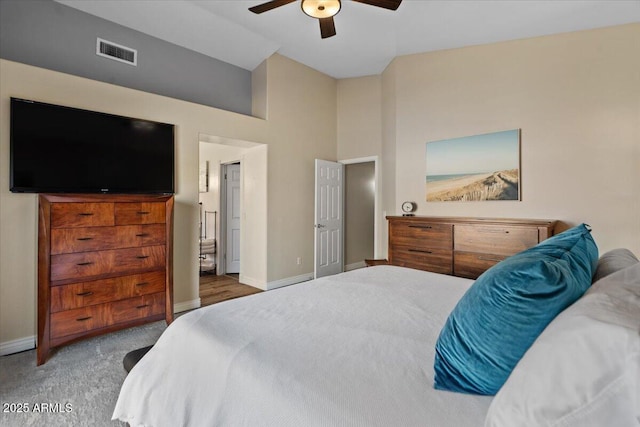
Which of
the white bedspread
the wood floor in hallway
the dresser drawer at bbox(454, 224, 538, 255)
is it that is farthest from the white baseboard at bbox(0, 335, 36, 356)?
the dresser drawer at bbox(454, 224, 538, 255)

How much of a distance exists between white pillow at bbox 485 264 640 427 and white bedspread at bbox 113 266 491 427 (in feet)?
0.51

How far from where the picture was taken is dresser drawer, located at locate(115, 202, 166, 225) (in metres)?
2.75

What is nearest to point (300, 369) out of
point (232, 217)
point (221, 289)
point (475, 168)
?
point (475, 168)

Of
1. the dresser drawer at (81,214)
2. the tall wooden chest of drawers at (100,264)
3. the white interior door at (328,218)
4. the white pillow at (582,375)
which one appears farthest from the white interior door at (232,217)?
the white pillow at (582,375)

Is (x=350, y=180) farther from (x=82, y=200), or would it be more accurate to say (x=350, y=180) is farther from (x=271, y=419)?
(x=271, y=419)

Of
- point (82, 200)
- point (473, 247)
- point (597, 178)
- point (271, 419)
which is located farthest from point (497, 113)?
point (82, 200)

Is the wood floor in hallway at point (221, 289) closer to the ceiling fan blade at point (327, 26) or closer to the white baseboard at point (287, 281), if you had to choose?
the white baseboard at point (287, 281)

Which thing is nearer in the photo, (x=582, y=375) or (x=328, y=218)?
(x=582, y=375)

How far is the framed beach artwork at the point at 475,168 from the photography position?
3.45m

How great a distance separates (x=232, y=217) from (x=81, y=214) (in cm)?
305

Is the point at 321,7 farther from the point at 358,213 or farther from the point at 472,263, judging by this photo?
the point at 358,213

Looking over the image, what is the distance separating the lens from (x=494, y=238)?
319 cm

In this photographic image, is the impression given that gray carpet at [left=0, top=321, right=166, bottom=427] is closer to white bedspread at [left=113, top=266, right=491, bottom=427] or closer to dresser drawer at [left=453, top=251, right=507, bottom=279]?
white bedspread at [left=113, top=266, right=491, bottom=427]

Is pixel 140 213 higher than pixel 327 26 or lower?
lower
